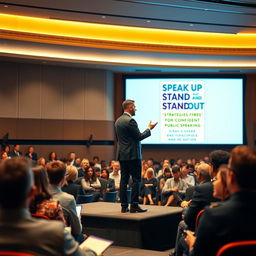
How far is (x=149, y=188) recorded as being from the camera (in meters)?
10.0

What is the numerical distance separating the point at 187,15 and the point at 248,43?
165 inches

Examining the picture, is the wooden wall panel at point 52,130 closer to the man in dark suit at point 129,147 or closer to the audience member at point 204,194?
the man in dark suit at point 129,147

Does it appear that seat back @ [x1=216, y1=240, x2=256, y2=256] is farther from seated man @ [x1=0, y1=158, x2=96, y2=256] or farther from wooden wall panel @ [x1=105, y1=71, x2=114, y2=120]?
wooden wall panel @ [x1=105, y1=71, x2=114, y2=120]

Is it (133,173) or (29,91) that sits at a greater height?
(29,91)

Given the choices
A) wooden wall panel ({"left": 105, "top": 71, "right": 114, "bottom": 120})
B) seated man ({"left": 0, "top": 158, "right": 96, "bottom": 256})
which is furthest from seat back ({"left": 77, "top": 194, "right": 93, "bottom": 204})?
wooden wall panel ({"left": 105, "top": 71, "right": 114, "bottom": 120})

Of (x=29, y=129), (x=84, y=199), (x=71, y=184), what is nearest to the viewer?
(x=71, y=184)

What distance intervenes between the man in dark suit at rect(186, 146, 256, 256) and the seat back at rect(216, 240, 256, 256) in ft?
0.10

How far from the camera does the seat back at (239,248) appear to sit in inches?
85.6

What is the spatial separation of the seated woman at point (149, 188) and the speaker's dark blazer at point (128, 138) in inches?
136

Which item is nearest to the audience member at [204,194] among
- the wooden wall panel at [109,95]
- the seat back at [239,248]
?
the seat back at [239,248]

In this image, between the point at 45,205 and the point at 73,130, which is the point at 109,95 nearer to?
the point at 73,130

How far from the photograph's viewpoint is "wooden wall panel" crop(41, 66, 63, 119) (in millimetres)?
15547

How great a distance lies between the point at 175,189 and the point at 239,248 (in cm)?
695

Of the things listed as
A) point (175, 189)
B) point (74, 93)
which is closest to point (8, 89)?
point (74, 93)
